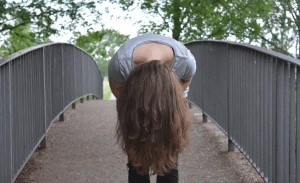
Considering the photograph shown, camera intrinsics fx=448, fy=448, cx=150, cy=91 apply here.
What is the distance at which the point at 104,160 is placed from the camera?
17.8ft

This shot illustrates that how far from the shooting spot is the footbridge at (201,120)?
3.40 metres

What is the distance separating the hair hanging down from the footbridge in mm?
997

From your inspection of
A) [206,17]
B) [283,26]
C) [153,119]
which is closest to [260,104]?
[153,119]

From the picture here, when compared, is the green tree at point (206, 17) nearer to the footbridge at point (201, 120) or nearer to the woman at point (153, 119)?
the footbridge at point (201, 120)

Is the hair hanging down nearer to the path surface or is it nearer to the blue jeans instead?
the blue jeans

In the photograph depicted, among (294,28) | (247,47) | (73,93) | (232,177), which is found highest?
(294,28)

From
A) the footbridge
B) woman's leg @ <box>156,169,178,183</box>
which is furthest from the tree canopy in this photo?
woman's leg @ <box>156,169,178,183</box>

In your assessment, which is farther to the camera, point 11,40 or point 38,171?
point 11,40

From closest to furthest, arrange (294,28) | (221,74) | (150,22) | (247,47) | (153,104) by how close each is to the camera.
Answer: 1. (153,104)
2. (247,47)
3. (221,74)
4. (294,28)
5. (150,22)

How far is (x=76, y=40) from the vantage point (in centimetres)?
1692

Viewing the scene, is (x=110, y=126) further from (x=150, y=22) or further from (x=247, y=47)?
(x=150, y=22)

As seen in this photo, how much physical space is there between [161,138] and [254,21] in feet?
47.9

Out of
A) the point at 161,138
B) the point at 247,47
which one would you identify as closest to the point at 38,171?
the point at 247,47

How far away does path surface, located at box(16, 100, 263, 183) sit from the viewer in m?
4.71
